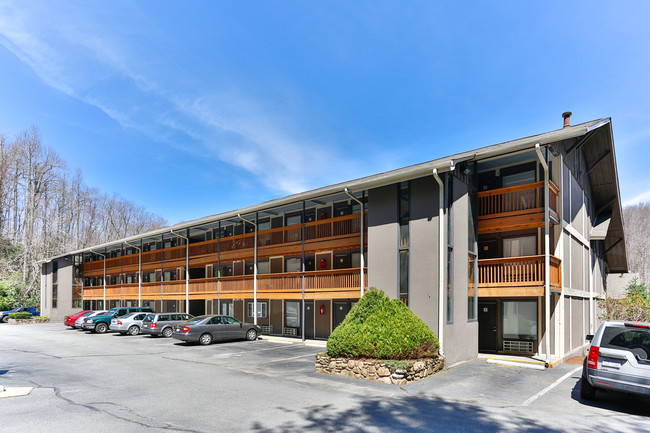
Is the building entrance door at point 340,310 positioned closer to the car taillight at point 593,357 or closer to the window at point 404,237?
the window at point 404,237

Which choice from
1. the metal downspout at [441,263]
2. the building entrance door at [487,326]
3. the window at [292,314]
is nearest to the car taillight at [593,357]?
the metal downspout at [441,263]

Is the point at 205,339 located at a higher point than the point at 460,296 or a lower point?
lower

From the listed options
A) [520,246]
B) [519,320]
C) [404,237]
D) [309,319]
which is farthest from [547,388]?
[309,319]

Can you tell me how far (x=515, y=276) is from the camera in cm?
1486

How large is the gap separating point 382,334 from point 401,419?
3.95m

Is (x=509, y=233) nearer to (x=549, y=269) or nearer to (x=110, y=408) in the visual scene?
(x=549, y=269)

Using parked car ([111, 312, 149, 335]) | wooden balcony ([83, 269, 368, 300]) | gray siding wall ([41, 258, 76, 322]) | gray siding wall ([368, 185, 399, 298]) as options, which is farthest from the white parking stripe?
gray siding wall ([41, 258, 76, 322])

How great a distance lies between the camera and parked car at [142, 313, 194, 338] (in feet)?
76.8

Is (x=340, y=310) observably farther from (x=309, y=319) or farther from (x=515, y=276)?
(x=515, y=276)

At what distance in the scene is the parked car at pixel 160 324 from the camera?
23.4 meters

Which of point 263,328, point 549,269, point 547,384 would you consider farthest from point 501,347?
point 263,328

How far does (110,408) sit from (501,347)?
14.5 m

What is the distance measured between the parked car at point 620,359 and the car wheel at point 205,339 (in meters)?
15.9

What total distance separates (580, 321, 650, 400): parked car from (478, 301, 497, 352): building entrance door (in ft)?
26.1
